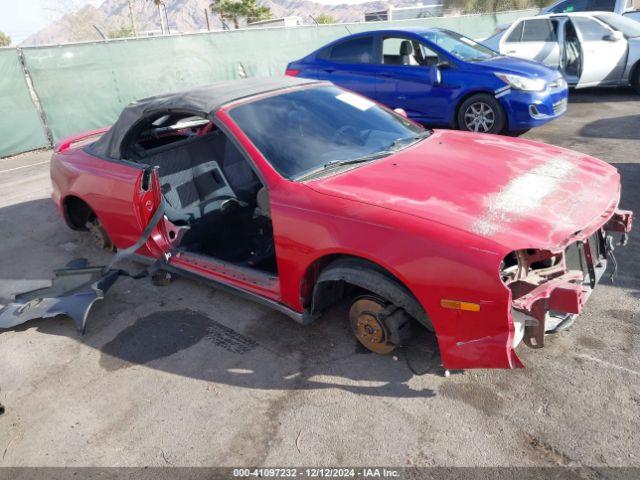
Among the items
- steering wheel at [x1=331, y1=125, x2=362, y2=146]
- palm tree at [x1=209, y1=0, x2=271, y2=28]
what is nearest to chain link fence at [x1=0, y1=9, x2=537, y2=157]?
steering wheel at [x1=331, y1=125, x2=362, y2=146]

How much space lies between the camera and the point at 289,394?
109 inches

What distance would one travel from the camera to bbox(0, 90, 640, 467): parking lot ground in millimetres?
2367

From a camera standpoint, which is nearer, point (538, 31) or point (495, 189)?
point (495, 189)

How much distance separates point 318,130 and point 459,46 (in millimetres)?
5093

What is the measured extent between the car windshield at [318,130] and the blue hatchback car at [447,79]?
11.6 feet

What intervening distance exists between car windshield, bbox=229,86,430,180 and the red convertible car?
1 cm

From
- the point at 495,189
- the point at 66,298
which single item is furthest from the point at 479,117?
the point at 66,298

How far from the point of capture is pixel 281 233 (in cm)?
288

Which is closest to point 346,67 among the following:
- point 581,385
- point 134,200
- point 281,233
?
point 134,200

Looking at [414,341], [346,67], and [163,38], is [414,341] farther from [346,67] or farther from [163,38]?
[163,38]

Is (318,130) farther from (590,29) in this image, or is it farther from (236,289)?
(590,29)

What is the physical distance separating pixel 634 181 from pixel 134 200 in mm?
5013

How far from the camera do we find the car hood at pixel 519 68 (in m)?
6.76

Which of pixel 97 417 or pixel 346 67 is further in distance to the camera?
pixel 346 67
